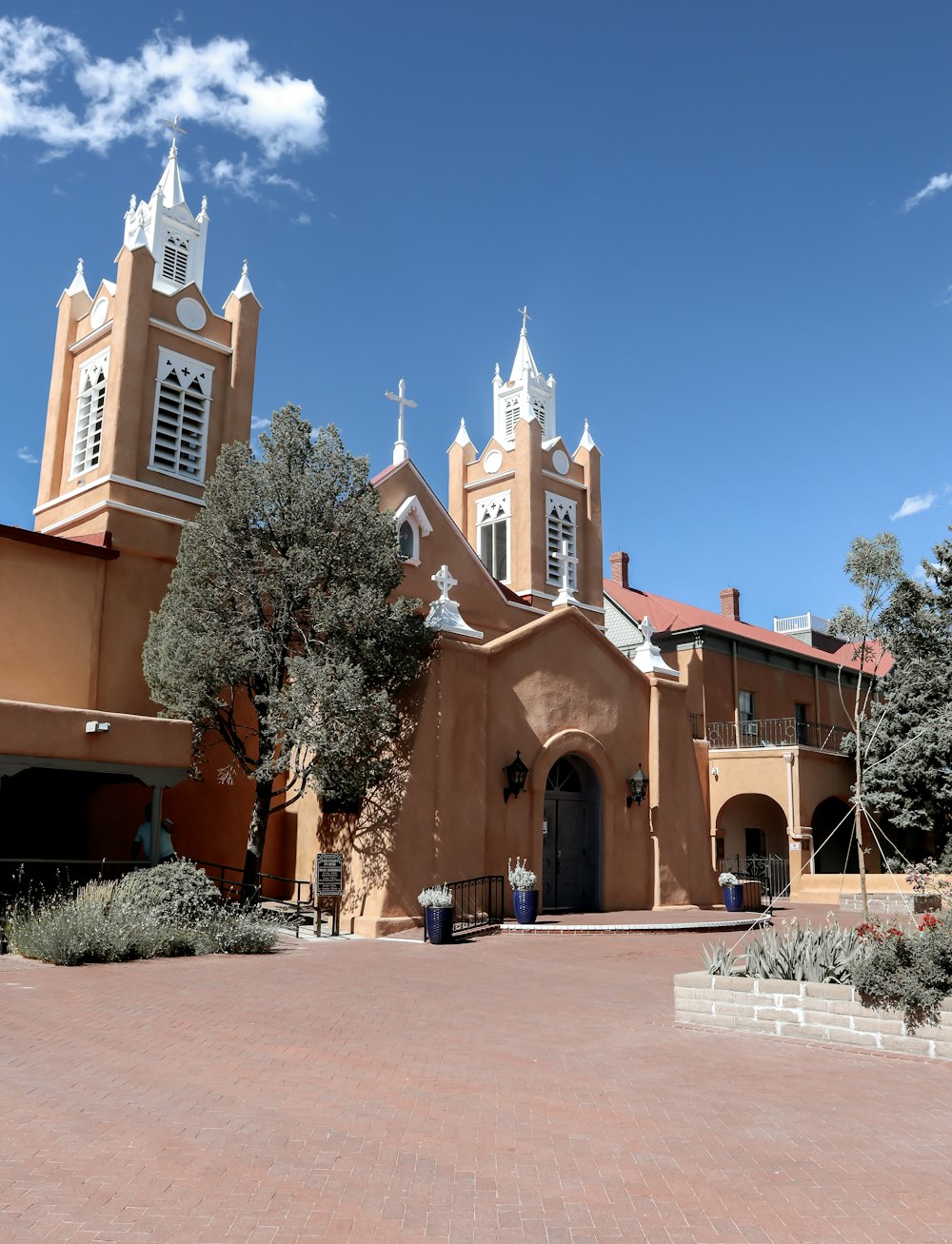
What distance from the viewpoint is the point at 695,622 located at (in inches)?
1542

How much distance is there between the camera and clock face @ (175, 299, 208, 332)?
76.0 ft

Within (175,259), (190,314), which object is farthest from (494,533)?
(175,259)

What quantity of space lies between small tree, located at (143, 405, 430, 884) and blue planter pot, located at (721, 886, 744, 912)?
977cm

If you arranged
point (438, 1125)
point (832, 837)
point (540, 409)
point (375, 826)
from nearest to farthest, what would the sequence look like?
point (438, 1125) < point (375, 826) < point (540, 409) < point (832, 837)

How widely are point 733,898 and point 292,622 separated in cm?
1228

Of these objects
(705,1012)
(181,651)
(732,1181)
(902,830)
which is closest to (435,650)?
(181,651)

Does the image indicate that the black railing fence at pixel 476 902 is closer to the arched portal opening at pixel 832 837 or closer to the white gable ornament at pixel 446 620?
the white gable ornament at pixel 446 620

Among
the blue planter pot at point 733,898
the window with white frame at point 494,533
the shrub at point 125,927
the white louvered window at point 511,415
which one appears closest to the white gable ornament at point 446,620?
the shrub at point 125,927

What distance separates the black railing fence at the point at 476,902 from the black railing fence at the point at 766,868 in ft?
48.0

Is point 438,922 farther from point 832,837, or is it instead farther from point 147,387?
point 832,837

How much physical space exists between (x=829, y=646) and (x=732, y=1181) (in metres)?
44.1

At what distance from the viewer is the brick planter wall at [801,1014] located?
889cm

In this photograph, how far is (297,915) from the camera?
1728cm

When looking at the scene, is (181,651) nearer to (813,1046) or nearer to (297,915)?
(297,915)
